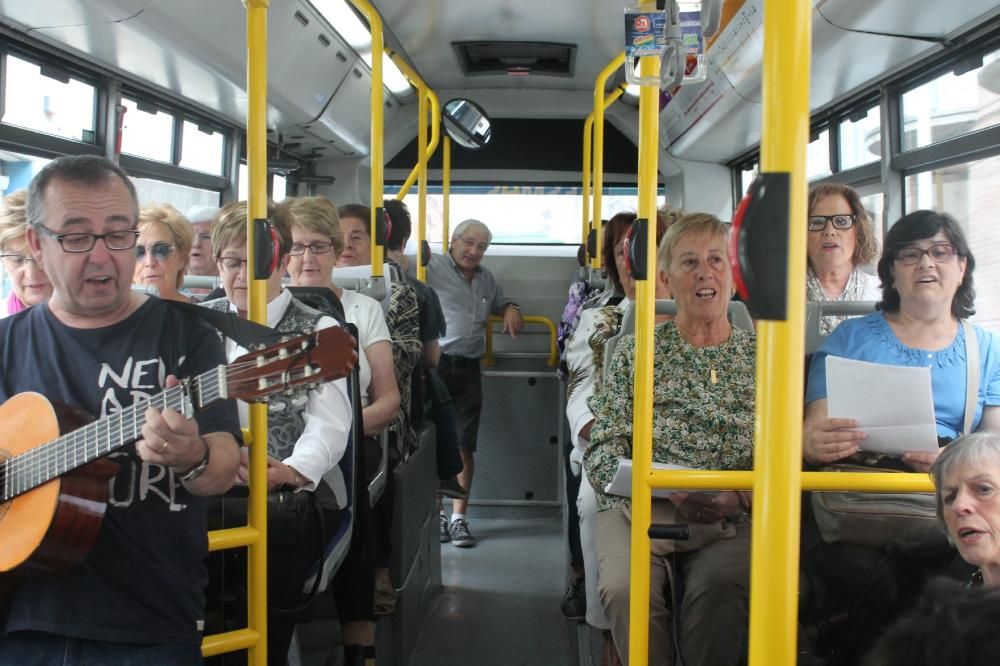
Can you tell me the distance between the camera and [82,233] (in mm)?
1743

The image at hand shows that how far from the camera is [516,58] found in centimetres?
645

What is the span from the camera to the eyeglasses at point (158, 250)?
3271mm

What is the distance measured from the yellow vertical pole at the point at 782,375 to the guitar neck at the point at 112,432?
990mm

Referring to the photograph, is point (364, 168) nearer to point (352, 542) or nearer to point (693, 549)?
point (352, 542)

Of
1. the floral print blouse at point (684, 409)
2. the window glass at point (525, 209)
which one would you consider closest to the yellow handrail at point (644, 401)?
the floral print blouse at point (684, 409)

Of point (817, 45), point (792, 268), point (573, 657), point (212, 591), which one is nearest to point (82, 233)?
point (212, 591)

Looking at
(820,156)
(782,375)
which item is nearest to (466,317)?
(820,156)

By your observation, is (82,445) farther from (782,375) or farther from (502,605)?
(502,605)

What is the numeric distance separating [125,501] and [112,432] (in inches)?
7.4

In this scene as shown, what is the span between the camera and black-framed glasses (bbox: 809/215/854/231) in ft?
9.89

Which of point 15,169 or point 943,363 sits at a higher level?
point 15,169

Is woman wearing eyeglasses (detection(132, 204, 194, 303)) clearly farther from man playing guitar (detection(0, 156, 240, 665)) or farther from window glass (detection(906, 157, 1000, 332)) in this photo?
window glass (detection(906, 157, 1000, 332))

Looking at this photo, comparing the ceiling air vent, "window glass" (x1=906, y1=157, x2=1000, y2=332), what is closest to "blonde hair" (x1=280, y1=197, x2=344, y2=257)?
"window glass" (x1=906, y1=157, x2=1000, y2=332)

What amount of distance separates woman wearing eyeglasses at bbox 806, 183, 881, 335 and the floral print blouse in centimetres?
53
